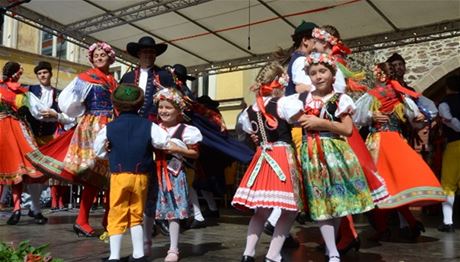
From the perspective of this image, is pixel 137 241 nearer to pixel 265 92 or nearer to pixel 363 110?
pixel 265 92

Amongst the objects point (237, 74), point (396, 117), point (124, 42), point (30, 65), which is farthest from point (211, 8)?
point (30, 65)

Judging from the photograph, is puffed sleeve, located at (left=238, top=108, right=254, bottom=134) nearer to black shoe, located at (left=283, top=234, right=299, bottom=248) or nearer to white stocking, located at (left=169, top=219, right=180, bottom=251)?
white stocking, located at (left=169, top=219, right=180, bottom=251)

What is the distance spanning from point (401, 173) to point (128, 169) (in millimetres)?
2463

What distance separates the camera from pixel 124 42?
29.2ft

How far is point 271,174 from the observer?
338 centimetres

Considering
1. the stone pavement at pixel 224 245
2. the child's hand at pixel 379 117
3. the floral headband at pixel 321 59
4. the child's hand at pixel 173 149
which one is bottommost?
the stone pavement at pixel 224 245

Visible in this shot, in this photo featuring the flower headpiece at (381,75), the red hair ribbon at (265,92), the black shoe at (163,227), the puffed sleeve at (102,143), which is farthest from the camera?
the black shoe at (163,227)

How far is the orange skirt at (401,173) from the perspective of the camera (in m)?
4.41

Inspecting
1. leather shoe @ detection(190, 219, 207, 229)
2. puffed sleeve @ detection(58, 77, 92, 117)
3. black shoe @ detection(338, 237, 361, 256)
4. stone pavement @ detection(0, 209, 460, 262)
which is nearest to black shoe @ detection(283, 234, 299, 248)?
stone pavement @ detection(0, 209, 460, 262)

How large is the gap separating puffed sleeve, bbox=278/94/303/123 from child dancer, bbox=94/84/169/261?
2.66 ft

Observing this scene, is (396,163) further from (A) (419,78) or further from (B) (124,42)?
(A) (419,78)

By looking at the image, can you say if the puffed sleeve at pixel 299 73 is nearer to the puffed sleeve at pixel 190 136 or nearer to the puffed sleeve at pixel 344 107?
the puffed sleeve at pixel 344 107

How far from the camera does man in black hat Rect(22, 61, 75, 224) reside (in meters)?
5.53

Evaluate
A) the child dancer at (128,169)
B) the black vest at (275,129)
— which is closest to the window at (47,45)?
the child dancer at (128,169)
